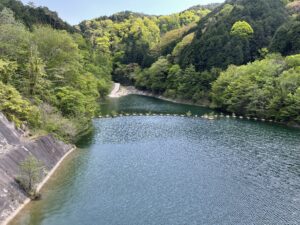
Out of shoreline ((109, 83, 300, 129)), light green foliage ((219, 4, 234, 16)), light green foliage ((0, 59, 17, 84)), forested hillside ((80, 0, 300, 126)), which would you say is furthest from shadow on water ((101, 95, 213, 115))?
light green foliage ((219, 4, 234, 16))

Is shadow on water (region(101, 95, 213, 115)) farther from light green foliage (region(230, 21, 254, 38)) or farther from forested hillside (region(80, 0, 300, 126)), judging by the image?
light green foliage (region(230, 21, 254, 38))

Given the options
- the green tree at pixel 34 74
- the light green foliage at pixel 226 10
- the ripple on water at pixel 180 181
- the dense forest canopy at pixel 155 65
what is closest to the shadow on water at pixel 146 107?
the dense forest canopy at pixel 155 65

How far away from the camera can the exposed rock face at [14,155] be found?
25.9m

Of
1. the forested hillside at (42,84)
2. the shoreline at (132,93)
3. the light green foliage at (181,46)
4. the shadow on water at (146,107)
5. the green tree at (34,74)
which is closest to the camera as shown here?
the forested hillside at (42,84)

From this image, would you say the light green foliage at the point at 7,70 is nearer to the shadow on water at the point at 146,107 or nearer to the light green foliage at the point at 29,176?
the light green foliage at the point at 29,176

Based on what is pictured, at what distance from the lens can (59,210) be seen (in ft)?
89.3

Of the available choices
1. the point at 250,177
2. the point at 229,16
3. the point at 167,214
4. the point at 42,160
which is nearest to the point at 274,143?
the point at 250,177

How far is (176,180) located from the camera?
3412 centimetres

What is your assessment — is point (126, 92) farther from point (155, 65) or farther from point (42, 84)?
point (42, 84)

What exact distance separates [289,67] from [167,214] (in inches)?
2174

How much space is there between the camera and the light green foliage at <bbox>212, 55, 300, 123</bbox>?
64.5 m

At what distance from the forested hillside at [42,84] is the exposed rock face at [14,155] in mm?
1832

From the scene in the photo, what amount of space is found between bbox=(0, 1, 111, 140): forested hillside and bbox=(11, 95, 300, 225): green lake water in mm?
4350

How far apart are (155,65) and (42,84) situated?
7232 cm
